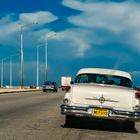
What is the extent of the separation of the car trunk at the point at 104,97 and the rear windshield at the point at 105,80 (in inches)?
62.8

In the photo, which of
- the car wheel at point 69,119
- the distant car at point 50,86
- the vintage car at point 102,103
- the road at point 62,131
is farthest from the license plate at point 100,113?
the distant car at point 50,86

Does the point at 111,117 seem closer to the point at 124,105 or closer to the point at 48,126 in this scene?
the point at 124,105

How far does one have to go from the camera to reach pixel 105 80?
57.8 feet

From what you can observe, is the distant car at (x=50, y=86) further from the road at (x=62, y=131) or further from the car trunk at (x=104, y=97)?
the car trunk at (x=104, y=97)

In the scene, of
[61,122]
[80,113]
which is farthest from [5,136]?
[61,122]

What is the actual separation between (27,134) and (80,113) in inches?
80.1

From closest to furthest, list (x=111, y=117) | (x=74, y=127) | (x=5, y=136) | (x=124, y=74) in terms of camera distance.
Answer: (x=5, y=136)
(x=111, y=117)
(x=74, y=127)
(x=124, y=74)

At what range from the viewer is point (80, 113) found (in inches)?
620

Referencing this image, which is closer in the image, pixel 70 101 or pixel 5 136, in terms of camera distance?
pixel 5 136

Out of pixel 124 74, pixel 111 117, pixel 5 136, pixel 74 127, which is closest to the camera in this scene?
pixel 5 136

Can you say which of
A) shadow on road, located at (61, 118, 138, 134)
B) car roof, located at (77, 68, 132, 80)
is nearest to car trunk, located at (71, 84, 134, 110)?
shadow on road, located at (61, 118, 138, 134)

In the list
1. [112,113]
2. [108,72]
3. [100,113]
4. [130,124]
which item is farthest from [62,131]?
[108,72]

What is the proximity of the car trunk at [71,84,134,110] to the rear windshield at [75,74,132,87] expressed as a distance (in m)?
1.60

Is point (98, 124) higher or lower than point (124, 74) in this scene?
lower
